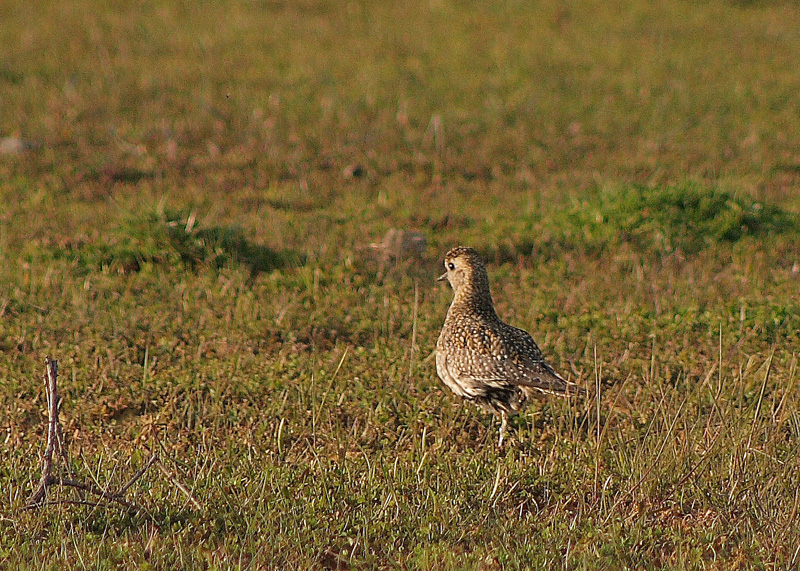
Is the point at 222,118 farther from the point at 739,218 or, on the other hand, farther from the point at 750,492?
the point at 750,492

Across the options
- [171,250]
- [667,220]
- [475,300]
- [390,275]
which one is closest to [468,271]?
[475,300]

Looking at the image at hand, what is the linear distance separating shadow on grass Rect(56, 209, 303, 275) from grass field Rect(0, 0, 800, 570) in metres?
0.03

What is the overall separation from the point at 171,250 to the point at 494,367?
3.32 metres

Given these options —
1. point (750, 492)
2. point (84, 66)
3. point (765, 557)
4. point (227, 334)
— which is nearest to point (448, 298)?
point (227, 334)

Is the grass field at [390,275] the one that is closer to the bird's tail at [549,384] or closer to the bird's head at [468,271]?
the bird's tail at [549,384]

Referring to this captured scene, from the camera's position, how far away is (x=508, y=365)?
5.56m

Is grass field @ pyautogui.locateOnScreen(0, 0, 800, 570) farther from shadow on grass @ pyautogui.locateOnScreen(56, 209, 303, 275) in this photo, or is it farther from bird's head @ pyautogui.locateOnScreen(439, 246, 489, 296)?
bird's head @ pyautogui.locateOnScreen(439, 246, 489, 296)

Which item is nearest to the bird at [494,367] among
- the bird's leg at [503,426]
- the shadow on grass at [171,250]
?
the bird's leg at [503,426]

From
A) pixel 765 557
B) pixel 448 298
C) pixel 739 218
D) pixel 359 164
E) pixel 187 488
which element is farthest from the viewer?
pixel 359 164

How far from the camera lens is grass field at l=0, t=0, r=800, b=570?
4715 millimetres

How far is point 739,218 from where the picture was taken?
8.77 m

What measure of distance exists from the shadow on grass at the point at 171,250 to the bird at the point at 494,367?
8.06ft

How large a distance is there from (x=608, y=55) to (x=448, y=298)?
282 inches

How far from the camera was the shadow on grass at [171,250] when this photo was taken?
7984 mm
